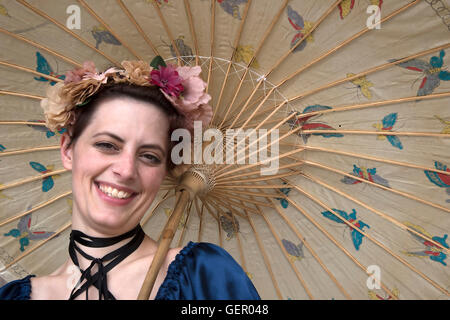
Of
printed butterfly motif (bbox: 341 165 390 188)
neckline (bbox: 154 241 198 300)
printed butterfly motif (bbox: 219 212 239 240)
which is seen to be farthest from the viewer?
printed butterfly motif (bbox: 219 212 239 240)

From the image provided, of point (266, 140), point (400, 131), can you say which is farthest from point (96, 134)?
point (400, 131)

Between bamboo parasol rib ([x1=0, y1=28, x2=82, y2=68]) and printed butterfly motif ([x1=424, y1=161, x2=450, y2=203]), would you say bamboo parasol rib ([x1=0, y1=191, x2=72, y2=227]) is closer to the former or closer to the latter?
bamboo parasol rib ([x1=0, y1=28, x2=82, y2=68])

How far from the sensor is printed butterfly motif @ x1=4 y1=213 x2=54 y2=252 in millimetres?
2033

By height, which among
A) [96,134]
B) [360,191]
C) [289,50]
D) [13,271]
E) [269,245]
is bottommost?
[13,271]

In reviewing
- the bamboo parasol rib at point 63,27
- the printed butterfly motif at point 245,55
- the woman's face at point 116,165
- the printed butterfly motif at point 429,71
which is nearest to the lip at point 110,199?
the woman's face at point 116,165

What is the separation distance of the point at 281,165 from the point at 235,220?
52 cm

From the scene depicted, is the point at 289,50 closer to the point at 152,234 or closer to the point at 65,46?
the point at 65,46

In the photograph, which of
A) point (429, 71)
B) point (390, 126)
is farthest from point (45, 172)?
point (429, 71)

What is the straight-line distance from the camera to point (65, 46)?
5.57 feet

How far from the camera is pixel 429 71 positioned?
56.9 inches

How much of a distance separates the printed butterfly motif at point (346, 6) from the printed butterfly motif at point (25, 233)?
1.90 m

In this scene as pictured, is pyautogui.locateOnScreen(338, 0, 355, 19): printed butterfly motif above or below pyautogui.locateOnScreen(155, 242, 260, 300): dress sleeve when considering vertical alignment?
above

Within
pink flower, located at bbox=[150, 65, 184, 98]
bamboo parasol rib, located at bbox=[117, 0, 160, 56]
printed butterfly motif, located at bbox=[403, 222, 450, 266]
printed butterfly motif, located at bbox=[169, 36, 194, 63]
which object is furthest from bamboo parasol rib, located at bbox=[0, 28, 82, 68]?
printed butterfly motif, located at bbox=[403, 222, 450, 266]

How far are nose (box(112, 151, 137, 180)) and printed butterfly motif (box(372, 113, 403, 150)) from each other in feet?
3.60
